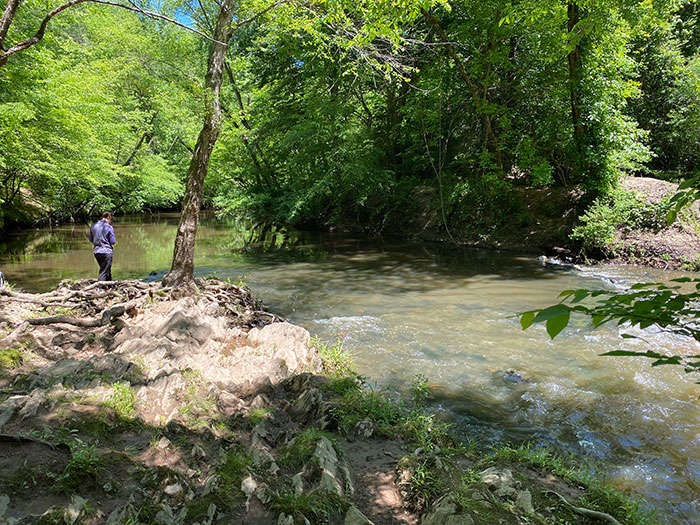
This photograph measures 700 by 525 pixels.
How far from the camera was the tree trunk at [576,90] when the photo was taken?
1364 cm

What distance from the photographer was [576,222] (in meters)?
14.8

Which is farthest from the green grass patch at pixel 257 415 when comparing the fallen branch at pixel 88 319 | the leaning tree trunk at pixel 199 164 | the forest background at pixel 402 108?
the forest background at pixel 402 108

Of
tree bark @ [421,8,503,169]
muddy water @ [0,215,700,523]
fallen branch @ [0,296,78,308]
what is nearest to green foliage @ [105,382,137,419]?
muddy water @ [0,215,700,523]

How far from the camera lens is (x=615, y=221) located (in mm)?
13477

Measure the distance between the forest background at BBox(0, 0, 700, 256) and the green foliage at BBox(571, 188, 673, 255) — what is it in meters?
0.07

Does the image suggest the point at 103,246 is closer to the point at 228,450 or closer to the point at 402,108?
the point at 228,450

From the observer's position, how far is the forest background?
1243 cm

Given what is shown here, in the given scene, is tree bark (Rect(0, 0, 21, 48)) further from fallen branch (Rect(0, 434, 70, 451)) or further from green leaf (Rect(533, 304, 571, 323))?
green leaf (Rect(533, 304, 571, 323))

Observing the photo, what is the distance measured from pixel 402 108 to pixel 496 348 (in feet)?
50.7

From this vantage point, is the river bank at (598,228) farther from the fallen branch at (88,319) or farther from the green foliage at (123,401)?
the green foliage at (123,401)

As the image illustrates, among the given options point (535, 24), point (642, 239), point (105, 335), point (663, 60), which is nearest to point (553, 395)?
point (105, 335)

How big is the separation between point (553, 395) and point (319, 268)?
989 centimetres

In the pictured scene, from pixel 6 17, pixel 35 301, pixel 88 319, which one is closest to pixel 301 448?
pixel 88 319

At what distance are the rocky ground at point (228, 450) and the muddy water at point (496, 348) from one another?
0.94 metres
